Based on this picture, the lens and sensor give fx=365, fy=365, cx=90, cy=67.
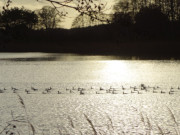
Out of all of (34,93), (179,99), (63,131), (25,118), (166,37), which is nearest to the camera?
(63,131)

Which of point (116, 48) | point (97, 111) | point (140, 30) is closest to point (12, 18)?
point (97, 111)

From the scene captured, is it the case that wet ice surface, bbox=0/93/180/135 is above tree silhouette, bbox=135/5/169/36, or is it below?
below

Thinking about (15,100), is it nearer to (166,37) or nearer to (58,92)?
(58,92)

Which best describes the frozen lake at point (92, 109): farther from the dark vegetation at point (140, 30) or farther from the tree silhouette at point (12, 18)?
the dark vegetation at point (140, 30)

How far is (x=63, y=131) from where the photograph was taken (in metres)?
11.8

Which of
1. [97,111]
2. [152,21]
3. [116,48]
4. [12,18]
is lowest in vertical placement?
[97,111]

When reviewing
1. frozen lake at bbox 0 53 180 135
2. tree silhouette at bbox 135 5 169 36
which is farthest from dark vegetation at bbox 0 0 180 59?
frozen lake at bbox 0 53 180 135

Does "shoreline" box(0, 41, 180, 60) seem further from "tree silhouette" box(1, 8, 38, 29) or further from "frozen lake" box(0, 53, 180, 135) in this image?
"tree silhouette" box(1, 8, 38, 29)

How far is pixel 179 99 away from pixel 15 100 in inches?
318

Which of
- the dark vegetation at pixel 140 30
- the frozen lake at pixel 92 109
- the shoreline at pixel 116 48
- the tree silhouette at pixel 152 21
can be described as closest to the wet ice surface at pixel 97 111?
the frozen lake at pixel 92 109

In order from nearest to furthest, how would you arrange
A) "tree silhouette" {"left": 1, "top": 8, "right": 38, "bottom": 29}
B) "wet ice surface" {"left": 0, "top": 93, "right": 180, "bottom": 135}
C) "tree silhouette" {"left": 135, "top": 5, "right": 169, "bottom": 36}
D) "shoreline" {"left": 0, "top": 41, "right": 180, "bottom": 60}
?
"tree silhouette" {"left": 1, "top": 8, "right": 38, "bottom": 29} < "wet ice surface" {"left": 0, "top": 93, "right": 180, "bottom": 135} < "tree silhouette" {"left": 135, "top": 5, "right": 169, "bottom": 36} < "shoreline" {"left": 0, "top": 41, "right": 180, "bottom": 60}

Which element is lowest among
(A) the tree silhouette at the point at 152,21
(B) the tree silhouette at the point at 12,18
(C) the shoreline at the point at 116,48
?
(C) the shoreline at the point at 116,48

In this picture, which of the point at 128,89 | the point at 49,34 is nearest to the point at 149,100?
the point at 128,89

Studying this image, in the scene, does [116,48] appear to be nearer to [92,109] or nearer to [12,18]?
[92,109]
